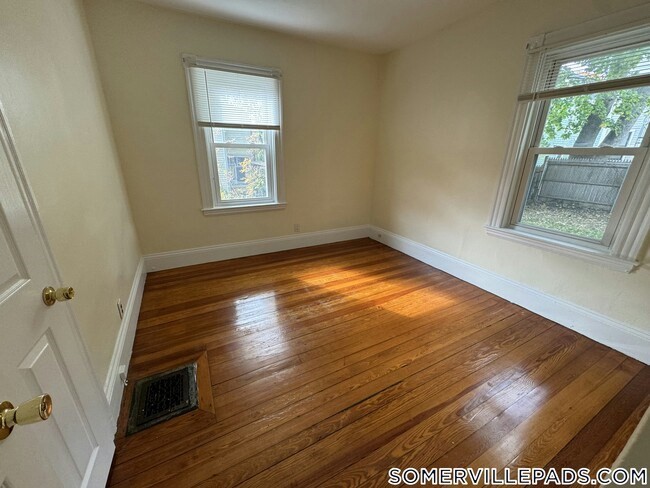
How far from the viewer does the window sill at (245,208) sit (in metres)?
3.13

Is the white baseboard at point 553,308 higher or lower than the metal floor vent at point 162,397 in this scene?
higher

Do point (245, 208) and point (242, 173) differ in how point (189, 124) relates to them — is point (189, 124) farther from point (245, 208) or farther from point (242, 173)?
point (245, 208)

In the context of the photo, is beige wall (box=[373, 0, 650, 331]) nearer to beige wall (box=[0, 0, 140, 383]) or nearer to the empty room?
the empty room

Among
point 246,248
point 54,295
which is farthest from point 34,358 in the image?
point 246,248

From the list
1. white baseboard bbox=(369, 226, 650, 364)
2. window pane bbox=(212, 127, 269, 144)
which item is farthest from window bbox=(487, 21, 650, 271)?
window pane bbox=(212, 127, 269, 144)

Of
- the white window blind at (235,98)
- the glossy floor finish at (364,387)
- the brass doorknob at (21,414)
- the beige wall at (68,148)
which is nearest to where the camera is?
the brass doorknob at (21,414)

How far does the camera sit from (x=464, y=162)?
2.75 metres

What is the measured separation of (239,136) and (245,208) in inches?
32.3

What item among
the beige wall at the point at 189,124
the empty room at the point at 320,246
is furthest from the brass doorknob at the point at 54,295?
the beige wall at the point at 189,124

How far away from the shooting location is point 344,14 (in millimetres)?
2484

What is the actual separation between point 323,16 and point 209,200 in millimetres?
2165

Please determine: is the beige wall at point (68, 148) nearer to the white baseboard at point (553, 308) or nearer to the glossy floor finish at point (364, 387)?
the glossy floor finish at point (364, 387)

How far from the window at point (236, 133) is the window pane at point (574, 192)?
2.65m

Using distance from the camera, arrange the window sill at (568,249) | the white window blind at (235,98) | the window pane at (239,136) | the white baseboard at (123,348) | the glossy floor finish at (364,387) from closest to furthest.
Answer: the glossy floor finish at (364,387) < the white baseboard at (123,348) < the window sill at (568,249) < the white window blind at (235,98) < the window pane at (239,136)
